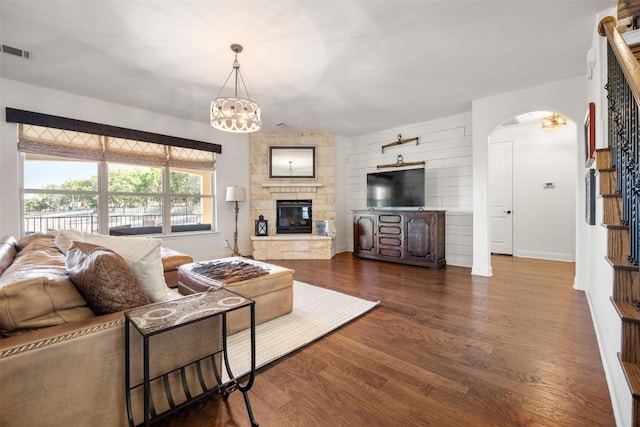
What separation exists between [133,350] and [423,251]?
4.20 m

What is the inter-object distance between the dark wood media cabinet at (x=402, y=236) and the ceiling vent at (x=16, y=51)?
16.0 feet

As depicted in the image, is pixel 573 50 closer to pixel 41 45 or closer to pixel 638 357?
pixel 638 357

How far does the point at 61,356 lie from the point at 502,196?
6590 millimetres

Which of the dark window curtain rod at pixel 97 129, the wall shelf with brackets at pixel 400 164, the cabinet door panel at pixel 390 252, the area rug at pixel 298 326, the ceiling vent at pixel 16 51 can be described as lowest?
the area rug at pixel 298 326

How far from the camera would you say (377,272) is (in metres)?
4.25

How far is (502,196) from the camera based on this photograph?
5574 millimetres

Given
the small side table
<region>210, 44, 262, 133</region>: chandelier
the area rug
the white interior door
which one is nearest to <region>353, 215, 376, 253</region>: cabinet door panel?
the area rug

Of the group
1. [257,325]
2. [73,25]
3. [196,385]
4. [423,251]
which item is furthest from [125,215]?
[423,251]

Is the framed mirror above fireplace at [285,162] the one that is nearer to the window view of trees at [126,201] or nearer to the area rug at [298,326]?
the window view of trees at [126,201]

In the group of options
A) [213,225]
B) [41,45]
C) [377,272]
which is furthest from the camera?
[213,225]

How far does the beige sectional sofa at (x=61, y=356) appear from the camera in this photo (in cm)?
91

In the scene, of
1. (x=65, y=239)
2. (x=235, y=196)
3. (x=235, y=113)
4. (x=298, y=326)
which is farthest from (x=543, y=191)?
(x=65, y=239)

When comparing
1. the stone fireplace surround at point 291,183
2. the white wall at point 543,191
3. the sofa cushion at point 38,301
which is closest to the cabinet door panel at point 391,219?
the stone fireplace surround at point 291,183

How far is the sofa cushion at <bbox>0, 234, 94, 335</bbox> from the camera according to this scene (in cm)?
96
